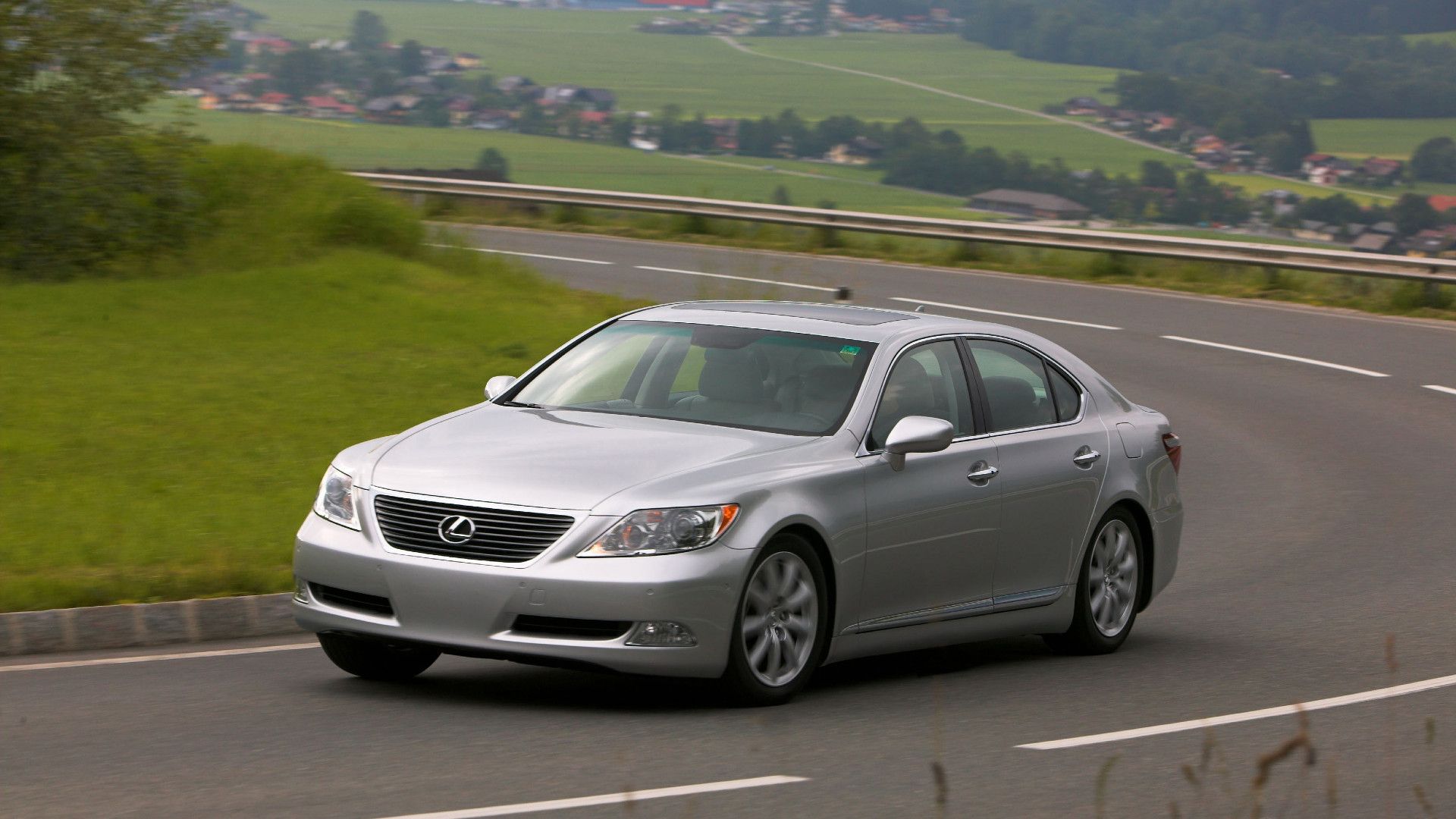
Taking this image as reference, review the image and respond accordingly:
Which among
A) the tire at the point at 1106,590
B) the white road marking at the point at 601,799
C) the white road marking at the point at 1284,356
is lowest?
the white road marking at the point at 1284,356

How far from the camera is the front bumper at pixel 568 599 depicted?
696 centimetres

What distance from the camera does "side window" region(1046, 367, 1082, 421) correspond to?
932cm

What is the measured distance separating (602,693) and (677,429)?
1.08 m

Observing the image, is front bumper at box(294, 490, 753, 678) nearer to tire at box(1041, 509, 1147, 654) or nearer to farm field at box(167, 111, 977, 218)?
tire at box(1041, 509, 1147, 654)

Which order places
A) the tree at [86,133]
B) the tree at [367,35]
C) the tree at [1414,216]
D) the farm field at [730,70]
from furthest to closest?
the farm field at [730,70], the tree at [367,35], the tree at [1414,216], the tree at [86,133]

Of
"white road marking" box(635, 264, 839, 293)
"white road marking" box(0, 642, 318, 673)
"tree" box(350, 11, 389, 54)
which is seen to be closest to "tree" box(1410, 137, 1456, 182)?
"tree" box(350, 11, 389, 54)

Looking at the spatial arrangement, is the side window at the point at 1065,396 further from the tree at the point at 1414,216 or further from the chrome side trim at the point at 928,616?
the tree at the point at 1414,216

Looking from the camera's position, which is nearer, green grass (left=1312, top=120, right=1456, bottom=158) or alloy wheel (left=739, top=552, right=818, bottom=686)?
alloy wheel (left=739, top=552, right=818, bottom=686)

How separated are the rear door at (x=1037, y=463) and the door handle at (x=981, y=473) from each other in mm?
54

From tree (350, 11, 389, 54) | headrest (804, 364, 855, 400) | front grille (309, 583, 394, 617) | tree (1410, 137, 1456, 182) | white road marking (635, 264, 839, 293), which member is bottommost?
tree (1410, 137, 1456, 182)

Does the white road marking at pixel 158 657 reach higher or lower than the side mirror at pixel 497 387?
lower

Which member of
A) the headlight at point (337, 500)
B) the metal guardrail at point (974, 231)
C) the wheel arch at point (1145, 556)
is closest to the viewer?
the headlight at point (337, 500)

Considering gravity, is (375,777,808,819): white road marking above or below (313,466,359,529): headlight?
below

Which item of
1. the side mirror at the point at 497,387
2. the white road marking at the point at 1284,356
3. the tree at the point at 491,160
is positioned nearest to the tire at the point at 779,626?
the side mirror at the point at 497,387
